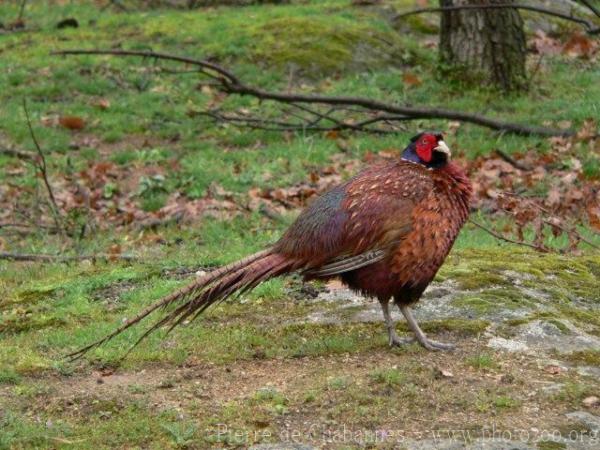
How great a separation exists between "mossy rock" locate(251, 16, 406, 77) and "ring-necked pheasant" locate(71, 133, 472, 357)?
9323 millimetres

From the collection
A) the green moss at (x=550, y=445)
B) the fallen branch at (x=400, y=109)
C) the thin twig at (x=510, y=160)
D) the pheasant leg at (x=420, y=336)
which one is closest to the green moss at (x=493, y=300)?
the pheasant leg at (x=420, y=336)

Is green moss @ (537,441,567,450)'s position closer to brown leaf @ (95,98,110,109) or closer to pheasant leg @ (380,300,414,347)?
pheasant leg @ (380,300,414,347)

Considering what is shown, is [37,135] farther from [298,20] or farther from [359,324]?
[359,324]

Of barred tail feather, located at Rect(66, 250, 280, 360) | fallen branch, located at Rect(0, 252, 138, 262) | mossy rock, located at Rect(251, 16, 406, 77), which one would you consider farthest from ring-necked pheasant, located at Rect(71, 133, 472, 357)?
mossy rock, located at Rect(251, 16, 406, 77)

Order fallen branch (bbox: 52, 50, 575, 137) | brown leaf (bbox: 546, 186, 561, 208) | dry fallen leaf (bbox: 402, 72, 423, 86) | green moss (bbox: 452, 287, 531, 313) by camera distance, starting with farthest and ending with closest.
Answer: dry fallen leaf (bbox: 402, 72, 423, 86)
fallen branch (bbox: 52, 50, 575, 137)
brown leaf (bbox: 546, 186, 561, 208)
green moss (bbox: 452, 287, 531, 313)

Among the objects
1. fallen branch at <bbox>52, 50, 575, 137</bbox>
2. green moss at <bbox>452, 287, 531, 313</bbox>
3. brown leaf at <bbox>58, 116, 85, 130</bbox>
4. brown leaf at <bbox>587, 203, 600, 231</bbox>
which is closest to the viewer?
green moss at <bbox>452, 287, 531, 313</bbox>

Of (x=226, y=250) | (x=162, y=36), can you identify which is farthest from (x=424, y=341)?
(x=162, y=36)

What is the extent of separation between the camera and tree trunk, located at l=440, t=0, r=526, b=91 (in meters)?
13.0

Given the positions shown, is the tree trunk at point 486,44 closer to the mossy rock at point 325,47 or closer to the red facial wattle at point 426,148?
the mossy rock at point 325,47

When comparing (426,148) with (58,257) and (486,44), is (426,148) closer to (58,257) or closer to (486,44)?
(58,257)

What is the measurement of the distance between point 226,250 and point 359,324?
258cm

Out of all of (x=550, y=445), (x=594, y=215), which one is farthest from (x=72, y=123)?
(x=550, y=445)

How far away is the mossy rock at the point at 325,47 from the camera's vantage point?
14906 mm

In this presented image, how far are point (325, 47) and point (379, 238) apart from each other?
10.2m
